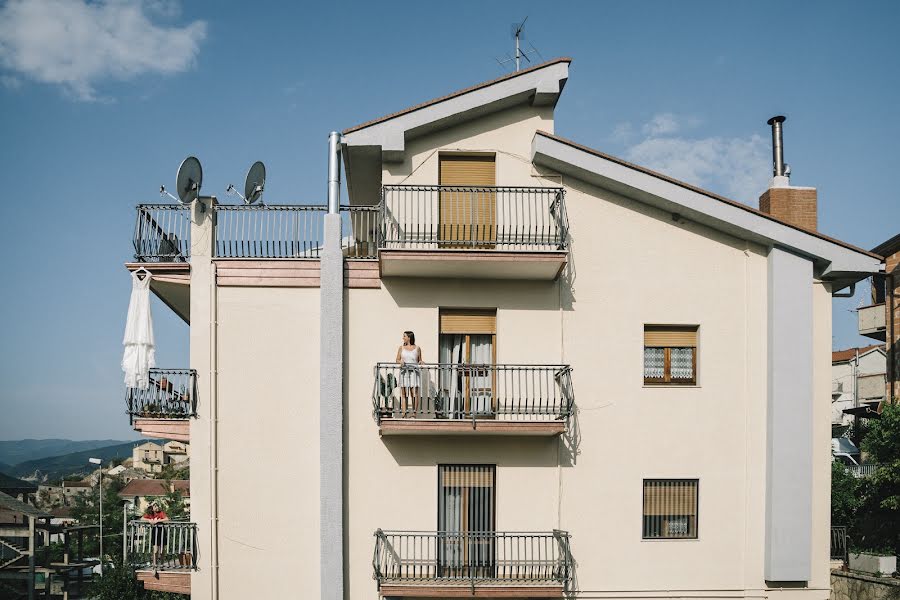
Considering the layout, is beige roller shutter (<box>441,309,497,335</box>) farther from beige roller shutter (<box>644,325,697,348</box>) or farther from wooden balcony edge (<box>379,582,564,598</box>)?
wooden balcony edge (<box>379,582,564,598</box>)

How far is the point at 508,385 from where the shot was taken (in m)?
14.6

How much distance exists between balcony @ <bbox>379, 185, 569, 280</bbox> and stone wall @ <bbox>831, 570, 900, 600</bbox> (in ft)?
40.4

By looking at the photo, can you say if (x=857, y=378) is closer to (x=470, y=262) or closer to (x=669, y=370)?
(x=669, y=370)

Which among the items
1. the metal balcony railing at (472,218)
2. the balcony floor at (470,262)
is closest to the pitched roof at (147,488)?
the metal balcony railing at (472,218)

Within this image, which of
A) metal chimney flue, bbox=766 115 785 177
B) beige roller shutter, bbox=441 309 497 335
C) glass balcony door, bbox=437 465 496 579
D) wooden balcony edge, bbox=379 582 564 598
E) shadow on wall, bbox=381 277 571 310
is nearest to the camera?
wooden balcony edge, bbox=379 582 564 598

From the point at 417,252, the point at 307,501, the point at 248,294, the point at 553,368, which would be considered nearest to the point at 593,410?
the point at 553,368

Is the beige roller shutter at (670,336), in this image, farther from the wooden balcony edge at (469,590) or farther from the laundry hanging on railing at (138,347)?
the laundry hanging on railing at (138,347)

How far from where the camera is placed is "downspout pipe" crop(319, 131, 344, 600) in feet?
45.2

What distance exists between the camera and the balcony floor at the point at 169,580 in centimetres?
1392

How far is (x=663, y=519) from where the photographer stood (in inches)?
575

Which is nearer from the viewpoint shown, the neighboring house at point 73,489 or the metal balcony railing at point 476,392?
the metal balcony railing at point 476,392

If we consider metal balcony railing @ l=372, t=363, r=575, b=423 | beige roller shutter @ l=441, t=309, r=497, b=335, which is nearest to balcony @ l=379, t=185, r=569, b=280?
beige roller shutter @ l=441, t=309, r=497, b=335

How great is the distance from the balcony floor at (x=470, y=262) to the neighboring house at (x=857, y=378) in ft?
75.1

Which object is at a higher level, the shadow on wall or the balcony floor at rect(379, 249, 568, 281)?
the balcony floor at rect(379, 249, 568, 281)
